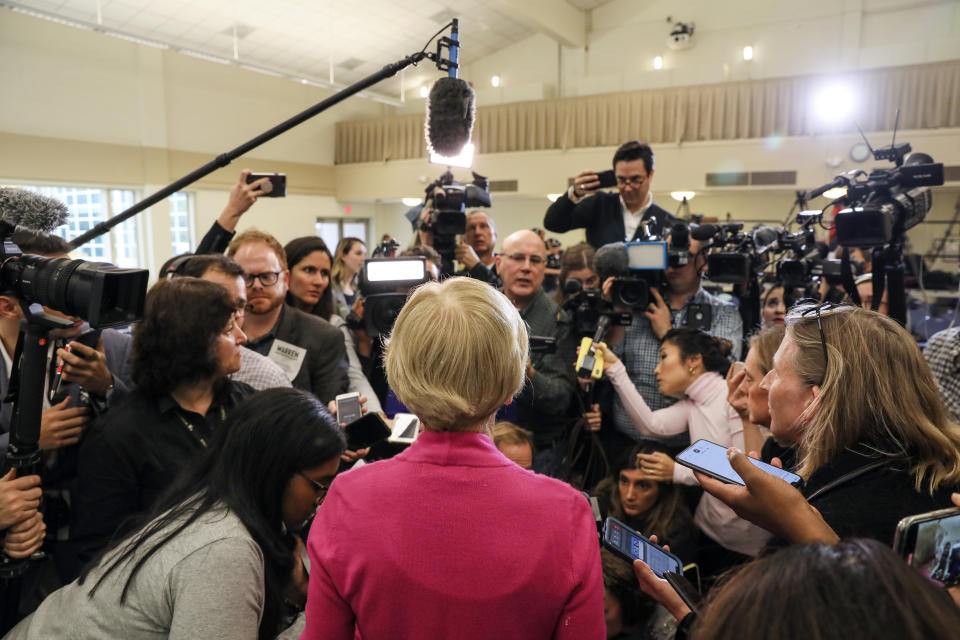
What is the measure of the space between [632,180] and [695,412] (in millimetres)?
1154

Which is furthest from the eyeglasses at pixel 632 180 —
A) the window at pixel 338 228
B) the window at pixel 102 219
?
the window at pixel 338 228

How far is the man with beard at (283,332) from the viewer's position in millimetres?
2037

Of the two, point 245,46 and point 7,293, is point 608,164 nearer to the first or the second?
point 245,46

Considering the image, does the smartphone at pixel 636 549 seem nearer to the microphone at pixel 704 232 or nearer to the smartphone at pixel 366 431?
the smartphone at pixel 366 431

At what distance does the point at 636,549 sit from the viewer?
121 centimetres

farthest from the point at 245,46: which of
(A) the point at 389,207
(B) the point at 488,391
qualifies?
(B) the point at 488,391

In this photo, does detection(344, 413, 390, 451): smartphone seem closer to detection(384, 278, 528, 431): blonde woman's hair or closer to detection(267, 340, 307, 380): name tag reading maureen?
detection(267, 340, 307, 380): name tag reading maureen

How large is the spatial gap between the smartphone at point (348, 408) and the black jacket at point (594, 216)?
4.79 feet

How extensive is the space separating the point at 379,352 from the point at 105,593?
125 cm

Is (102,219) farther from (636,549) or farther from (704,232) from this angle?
(636,549)

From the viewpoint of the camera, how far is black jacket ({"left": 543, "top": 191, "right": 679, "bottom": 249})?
→ 111 inches

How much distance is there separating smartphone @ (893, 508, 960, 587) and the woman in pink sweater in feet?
3.48

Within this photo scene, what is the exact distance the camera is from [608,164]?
8492mm

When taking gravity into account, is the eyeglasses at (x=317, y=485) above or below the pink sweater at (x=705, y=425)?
above
